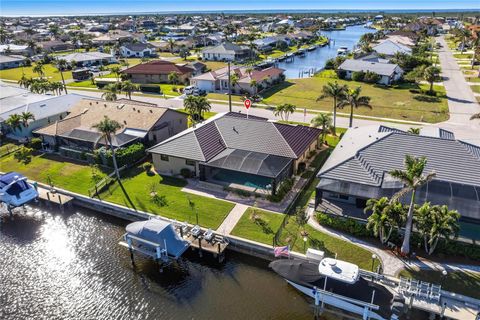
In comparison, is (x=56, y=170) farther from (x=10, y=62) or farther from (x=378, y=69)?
(x=10, y=62)

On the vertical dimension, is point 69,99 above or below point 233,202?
above

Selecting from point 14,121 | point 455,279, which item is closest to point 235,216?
point 455,279

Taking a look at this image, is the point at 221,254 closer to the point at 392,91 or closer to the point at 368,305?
the point at 368,305

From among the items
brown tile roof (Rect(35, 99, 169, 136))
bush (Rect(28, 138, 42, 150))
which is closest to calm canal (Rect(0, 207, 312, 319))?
brown tile roof (Rect(35, 99, 169, 136))

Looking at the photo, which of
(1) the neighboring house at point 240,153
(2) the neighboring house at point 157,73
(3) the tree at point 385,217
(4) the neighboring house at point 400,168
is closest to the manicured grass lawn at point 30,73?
(2) the neighboring house at point 157,73

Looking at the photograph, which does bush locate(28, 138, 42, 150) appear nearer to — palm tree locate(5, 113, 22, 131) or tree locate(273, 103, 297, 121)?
palm tree locate(5, 113, 22, 131)

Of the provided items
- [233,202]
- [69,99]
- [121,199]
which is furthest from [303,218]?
[69,99]
